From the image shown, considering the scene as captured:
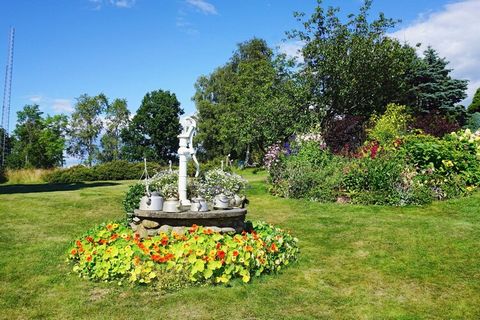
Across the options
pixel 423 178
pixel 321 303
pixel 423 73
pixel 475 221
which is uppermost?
pixel 423 73

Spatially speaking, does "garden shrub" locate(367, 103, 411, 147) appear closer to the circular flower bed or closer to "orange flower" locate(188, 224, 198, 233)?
the circular flower bed

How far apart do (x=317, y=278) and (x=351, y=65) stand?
14744mm

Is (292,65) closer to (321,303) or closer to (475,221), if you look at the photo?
(475,221)

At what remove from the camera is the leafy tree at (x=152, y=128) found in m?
43.7

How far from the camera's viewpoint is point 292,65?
21344mm

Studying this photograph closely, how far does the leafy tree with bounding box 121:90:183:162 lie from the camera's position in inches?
1721

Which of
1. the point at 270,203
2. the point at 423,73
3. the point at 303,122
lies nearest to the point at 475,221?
the point at 270,203

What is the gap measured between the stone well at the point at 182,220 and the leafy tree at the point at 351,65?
43.5ft

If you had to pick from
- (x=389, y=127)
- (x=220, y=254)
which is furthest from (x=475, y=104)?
(x=220, y=254)

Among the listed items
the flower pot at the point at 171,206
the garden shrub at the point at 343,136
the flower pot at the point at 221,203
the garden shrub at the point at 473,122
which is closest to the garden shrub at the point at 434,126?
the garden shrub at the point at 343,136

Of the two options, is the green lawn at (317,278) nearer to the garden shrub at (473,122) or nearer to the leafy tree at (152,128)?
the garden shrub at (473,122)

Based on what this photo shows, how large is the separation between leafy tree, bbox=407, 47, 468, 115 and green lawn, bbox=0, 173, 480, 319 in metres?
13.7

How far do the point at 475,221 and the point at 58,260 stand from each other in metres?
8.25

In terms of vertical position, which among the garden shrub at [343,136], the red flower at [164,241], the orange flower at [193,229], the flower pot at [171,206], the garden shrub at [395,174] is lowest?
the red flower at [164,241]
